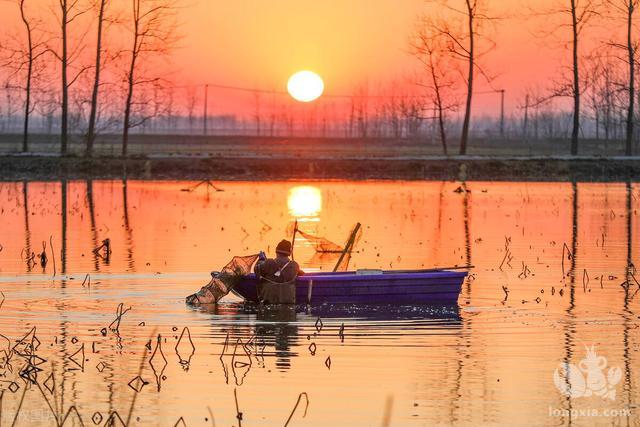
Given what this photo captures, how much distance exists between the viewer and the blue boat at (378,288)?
81.6 feet

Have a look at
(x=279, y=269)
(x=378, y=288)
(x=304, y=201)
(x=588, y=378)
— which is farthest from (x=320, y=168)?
(x=588, y=378)

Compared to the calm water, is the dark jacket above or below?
above

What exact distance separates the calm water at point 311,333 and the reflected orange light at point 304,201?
570cm

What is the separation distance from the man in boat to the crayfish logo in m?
6.93

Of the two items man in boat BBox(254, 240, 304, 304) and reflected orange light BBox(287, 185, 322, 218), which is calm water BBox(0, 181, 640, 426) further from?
reflected orange light BBox(287, 185, 322, 218)

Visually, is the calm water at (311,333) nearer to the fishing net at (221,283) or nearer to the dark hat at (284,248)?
the fishing net at (221,283)

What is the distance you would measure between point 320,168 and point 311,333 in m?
60.3

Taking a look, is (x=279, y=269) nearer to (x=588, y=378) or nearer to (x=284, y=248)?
(x=284, y=248)

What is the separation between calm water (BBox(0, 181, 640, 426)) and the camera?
52.7 ft

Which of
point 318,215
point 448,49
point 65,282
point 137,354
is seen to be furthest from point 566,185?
point 137,354

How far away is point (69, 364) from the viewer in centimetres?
1847

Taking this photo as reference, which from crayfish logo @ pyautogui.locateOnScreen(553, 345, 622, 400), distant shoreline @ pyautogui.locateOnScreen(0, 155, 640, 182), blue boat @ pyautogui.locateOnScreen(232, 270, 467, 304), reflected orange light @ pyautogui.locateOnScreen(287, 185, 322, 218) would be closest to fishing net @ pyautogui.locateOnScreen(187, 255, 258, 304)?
blue boat @ pyautogui.locateOnScreen(232, 270, 467, 304)

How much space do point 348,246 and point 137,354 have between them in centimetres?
953

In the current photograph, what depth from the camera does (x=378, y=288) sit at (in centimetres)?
2498
